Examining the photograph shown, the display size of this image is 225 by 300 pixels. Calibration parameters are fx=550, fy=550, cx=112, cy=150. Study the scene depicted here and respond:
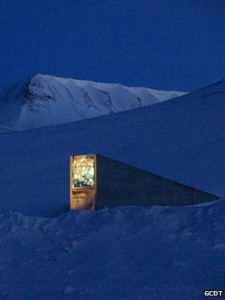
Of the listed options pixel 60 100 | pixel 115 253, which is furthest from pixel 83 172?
pixel 60 100

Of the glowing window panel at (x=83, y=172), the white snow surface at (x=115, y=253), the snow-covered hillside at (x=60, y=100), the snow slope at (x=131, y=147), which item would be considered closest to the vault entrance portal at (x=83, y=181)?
the glowing window panel at (x=83, y=172)

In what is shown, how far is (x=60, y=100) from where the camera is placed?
→ 14025 cm

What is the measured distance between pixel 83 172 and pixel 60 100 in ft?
421

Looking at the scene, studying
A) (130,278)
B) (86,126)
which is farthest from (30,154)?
(130,278)

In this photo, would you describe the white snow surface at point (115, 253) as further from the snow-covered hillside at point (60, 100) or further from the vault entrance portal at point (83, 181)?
the snow-covered hillside at point (60, 100)

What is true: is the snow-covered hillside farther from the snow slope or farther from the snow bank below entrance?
the snow bank below entrance

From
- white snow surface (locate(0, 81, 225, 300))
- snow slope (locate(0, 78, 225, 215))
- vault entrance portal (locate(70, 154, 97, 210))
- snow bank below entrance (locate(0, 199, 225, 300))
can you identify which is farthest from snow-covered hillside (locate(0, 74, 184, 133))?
snow bank below entrance (locate(0, 199, 225, 300))

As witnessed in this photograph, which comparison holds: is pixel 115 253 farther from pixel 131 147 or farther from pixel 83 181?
pixel 131 147

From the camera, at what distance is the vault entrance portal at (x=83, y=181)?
42.3 feet

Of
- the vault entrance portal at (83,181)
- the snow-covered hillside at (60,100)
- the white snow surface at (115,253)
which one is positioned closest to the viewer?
the white snow surface at (115,253)

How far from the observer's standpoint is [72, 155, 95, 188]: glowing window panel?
13.0m

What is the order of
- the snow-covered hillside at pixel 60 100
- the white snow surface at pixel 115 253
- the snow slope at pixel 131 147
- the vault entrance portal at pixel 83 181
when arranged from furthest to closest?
the snow-covered hillside at pixel 60 100 → the snow slope at pixel 131 147 → the vault entrance portal at pixel 83 181 → the white snow surface at pixel 115 253

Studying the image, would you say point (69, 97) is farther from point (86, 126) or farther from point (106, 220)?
point (106, 220)

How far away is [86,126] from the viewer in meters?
36.8
